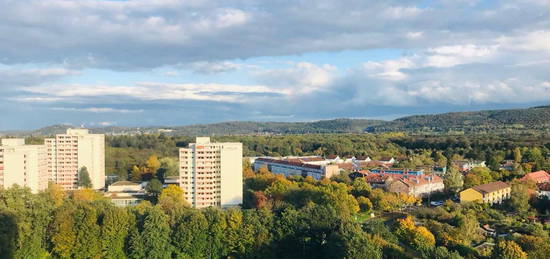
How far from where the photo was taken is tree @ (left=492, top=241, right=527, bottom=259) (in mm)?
19328

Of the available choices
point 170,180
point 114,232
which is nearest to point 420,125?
point 170,180

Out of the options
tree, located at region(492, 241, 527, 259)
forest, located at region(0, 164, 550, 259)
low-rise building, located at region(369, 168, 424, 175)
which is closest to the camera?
tree, located at region(492, 241, 527, 259)

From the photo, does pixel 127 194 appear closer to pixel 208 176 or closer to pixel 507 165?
pixel 208 176

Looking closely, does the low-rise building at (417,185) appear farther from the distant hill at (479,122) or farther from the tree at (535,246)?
the distant hill at (479,122)

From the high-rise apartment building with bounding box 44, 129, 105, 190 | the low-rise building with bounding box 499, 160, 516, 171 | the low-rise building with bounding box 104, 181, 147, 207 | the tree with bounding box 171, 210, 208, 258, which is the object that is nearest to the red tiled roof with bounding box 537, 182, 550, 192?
the low-rise building with bounding box 499, 160, 516, 171

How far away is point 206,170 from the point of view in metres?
36.1

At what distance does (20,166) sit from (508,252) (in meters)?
34.2

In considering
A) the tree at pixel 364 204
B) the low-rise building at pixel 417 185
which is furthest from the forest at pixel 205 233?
the low-rise building at pixel 417 185

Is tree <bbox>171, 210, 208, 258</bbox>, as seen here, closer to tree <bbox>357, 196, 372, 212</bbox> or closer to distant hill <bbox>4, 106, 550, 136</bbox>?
tree <bbox>357, 196, 372, 212</bbox>

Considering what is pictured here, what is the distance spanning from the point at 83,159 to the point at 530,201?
37.3 metres

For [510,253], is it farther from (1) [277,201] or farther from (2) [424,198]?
(2) [424,198]

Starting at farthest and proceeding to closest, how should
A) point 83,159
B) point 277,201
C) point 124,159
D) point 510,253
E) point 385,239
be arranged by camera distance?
1. point 124,159
2. point 83,159
3. point 277,201
4. point 385,239
5. point 510,253

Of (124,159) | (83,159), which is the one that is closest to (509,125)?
(124,159)

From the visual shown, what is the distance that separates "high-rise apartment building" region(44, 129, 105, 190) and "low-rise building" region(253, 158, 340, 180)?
→ 20007mm
